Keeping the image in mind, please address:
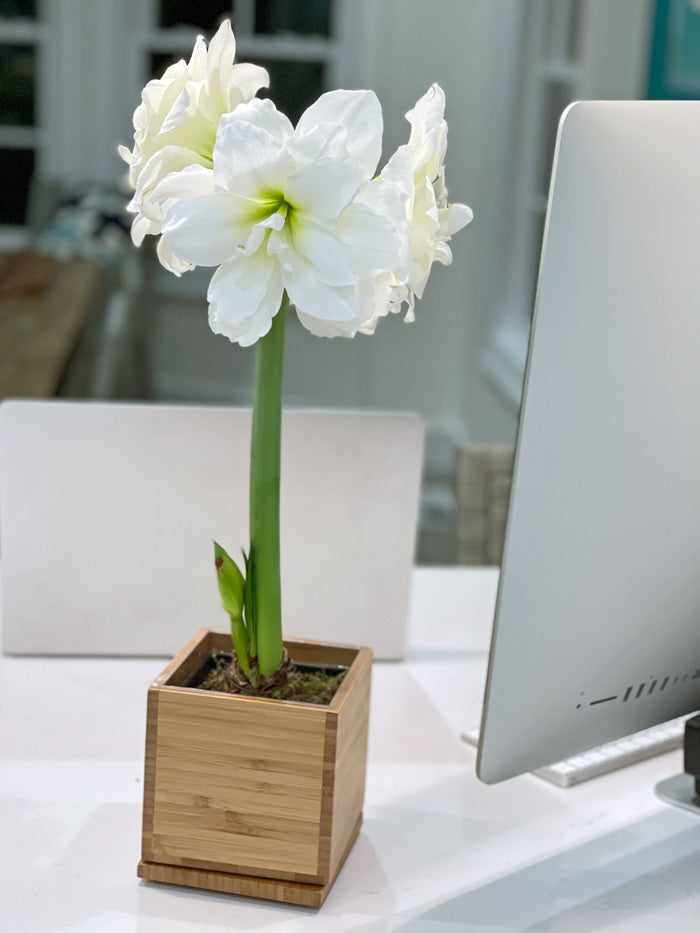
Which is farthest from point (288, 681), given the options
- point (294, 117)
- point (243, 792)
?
point (294, 117)

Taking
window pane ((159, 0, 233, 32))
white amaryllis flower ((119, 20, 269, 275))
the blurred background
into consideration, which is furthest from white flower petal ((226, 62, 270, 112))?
window pane ((159, 0, 233, 32))

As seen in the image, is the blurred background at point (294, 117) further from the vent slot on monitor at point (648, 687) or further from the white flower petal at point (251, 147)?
the white flower petal at point (251, 147)

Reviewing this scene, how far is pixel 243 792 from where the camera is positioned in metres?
0.73

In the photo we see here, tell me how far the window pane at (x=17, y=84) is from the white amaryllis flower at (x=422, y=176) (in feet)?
13.1

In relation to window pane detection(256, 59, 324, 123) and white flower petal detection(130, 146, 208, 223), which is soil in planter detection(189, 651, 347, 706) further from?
window pane detection(256, 59, 324, 123)

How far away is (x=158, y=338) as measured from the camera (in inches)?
176

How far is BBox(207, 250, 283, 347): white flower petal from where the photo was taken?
633mm

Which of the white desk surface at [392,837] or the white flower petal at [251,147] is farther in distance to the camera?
the white desk surface at [392,837]

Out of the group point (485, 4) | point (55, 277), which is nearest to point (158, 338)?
point (55, 277)

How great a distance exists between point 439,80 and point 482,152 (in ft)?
1.09

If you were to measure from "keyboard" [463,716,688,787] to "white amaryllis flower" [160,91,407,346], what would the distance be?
0.47m

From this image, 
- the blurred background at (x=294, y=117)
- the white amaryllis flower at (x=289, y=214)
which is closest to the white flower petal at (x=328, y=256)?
the white amaryllis flower at (x=289, y=214)

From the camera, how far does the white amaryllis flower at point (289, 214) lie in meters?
0.62

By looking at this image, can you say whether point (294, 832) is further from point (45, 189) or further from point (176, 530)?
point (45, 189)
